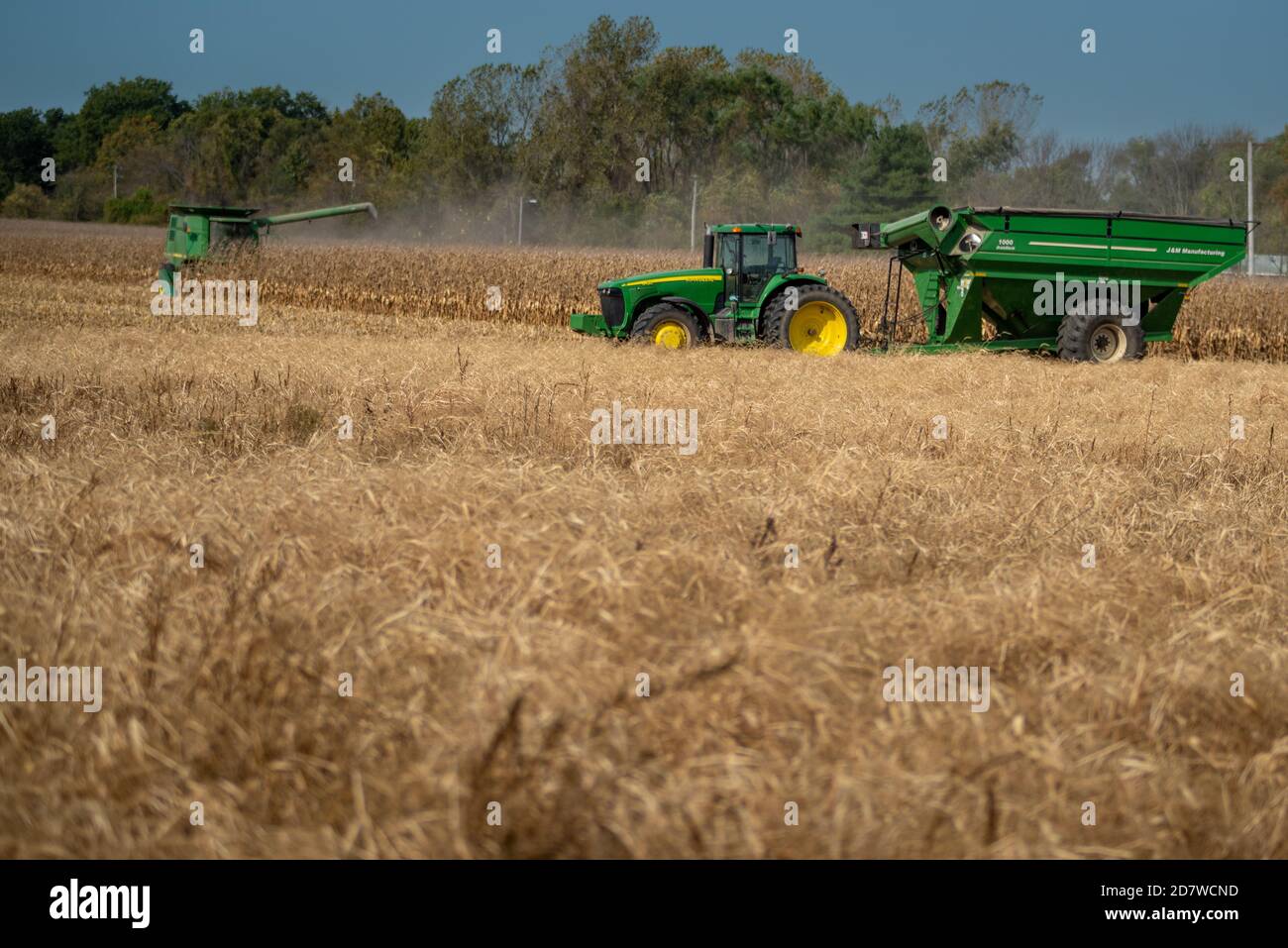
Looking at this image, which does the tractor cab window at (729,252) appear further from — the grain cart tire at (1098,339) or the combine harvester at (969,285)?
the grain cart tire at (1098,339)

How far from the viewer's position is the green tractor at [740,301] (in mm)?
14320

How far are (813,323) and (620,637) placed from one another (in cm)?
1113

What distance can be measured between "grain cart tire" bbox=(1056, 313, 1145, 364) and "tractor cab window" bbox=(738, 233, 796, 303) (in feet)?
11.0

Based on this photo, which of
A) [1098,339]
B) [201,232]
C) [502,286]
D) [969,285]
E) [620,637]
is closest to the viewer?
[620,637]

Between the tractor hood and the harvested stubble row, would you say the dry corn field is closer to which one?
the tractor hood

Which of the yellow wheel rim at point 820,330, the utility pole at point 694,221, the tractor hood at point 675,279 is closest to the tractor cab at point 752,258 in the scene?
the tractor hood at point 675,279

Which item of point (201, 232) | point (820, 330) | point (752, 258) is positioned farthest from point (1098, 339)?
point (201, 232)

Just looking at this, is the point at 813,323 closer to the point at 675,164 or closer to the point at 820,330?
the point at 820,330

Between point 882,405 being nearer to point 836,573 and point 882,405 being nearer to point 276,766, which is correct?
point 836,573

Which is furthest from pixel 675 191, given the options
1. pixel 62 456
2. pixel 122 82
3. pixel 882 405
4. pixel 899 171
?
pixel 122 82

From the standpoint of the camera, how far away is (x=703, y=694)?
3.52 meters

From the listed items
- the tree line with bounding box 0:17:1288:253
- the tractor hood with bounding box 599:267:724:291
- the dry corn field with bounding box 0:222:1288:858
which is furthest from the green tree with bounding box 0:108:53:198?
the dry corn field with bounding box 0:222:1288:858

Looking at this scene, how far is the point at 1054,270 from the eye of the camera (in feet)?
47.9

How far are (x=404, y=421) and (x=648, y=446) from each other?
1.61m
